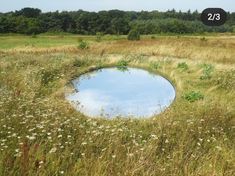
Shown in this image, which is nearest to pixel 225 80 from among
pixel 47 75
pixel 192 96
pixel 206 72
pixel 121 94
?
pixel 206 72

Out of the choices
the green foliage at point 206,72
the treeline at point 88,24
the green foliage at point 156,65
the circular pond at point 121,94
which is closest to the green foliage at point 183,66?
the green foliage at point 206,72

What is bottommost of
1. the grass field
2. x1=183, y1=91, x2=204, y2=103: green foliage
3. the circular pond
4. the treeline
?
the treeline

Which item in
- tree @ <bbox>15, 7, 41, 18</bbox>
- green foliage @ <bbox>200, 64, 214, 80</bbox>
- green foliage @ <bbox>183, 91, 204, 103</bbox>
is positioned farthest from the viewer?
tree @ <bbox>15, 7, 41, 18</bbox>

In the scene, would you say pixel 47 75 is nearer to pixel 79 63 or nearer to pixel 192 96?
pixel 79 63

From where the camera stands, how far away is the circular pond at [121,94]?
9.61 metres

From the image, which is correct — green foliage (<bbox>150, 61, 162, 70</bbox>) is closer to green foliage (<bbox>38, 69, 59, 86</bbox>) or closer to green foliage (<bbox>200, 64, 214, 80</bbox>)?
green foliage (<bbox>200, 64, 214, 80</bbox>)

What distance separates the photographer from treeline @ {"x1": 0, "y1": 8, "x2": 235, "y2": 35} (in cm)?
7238

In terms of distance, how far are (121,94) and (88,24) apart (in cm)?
7384

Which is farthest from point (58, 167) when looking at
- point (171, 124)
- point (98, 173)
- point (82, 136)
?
point (171, 124)

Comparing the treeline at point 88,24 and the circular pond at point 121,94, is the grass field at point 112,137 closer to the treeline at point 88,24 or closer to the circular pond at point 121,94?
the circular pond at point 121,94

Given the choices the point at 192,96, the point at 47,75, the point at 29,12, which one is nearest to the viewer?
the point at 192,96

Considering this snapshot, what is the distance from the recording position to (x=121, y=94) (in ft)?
35.5

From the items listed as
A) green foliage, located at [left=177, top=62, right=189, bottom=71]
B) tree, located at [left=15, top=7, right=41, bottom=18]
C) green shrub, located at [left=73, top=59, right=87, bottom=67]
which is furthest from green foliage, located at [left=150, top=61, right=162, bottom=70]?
tree, located at [left=15, top=7, right=41, bottom=18]

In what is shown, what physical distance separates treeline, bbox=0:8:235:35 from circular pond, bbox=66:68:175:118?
182 ft
